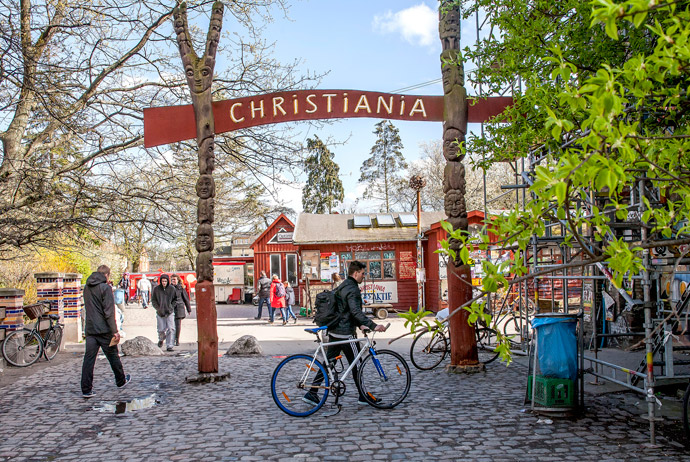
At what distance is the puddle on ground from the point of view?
7445mm

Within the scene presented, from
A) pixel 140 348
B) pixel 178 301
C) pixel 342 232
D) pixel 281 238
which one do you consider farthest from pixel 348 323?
pixel 281 238

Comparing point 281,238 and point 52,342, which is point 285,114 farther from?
point 281,238

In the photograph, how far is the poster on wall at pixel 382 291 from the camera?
2511 centimetres

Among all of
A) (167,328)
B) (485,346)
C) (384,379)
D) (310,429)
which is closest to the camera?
(310,429)

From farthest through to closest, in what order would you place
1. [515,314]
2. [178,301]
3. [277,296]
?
1. [277,296]
2. [515,314]
3. [178,301]

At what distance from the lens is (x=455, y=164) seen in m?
9.38

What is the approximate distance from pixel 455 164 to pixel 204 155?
4.00 metres

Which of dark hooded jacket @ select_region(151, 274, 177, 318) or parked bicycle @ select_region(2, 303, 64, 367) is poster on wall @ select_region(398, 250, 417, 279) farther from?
parked bicycle @ select_region(2, 303, 64, 367)

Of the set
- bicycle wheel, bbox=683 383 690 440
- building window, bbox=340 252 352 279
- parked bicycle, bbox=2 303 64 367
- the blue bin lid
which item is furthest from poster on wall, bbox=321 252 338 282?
bicycle wheel, bbox=683 383 690 440

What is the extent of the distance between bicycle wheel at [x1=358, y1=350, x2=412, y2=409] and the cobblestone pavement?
0.15m

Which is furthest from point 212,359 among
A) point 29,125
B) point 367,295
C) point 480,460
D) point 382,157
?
point 382,157

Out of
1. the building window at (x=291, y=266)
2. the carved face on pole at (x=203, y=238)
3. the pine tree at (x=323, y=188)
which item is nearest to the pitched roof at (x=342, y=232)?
the building window at (x=291, y=266)

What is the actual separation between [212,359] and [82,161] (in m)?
5.27

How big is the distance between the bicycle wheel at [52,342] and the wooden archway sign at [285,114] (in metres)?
4.95
